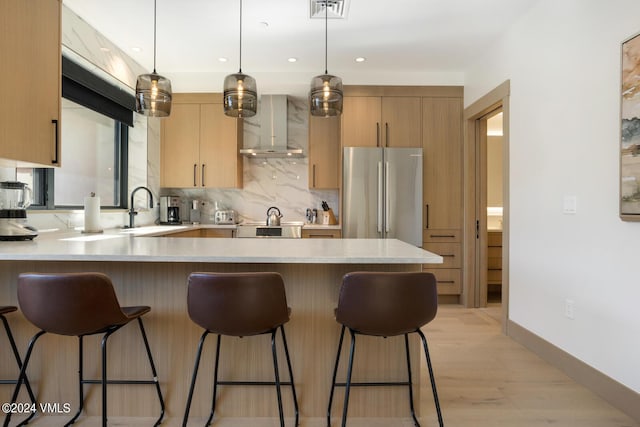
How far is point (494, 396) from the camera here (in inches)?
86.9

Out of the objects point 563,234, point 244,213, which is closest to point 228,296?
point 563,234

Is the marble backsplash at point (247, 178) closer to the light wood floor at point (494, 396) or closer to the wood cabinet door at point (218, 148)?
the wood cabinet door at point (218, 148)

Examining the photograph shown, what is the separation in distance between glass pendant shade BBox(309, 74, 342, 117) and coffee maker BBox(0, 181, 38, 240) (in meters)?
1.87

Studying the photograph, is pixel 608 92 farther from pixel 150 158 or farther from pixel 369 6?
pixel 150 158

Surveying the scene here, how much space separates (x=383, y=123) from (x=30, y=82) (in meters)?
3.24

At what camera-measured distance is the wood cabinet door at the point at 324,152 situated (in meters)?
4.49

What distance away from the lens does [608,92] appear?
6.95ft

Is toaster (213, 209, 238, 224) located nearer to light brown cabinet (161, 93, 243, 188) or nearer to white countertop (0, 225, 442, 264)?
light brown cabinet (161, 93, 243, 188)

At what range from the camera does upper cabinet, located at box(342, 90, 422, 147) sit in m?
4.26

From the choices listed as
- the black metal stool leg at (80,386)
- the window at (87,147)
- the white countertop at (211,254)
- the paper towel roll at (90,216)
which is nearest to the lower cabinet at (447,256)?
the white countertop at (211,254)

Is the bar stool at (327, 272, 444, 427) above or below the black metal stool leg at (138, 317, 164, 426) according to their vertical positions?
above

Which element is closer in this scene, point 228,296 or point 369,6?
point 228,296

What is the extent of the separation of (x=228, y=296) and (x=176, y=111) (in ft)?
11.8

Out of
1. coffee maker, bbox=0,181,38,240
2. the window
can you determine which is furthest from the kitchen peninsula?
the window
